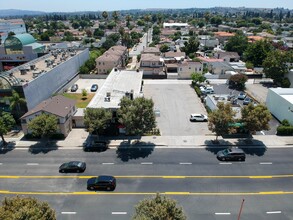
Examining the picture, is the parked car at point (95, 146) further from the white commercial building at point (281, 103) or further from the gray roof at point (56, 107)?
the white commercial building at point (281, 103)

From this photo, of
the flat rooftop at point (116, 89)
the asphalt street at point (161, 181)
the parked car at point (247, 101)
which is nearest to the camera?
the asphalt street at point (161, 181)

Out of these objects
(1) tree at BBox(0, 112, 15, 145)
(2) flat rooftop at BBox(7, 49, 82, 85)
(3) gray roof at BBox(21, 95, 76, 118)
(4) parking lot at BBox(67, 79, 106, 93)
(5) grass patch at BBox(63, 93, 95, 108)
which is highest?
(2) flat rooftop at BBox(7, 49, 82, 85)

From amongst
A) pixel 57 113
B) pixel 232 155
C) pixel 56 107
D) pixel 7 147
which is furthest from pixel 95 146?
pixel 232 155

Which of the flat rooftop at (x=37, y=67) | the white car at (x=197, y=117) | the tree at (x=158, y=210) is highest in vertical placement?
the flat rooftop at (x=37, y=67)

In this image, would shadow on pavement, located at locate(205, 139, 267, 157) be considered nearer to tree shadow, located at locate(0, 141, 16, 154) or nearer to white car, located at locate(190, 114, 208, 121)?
white car, located at locate(190, 114, 208, 121)

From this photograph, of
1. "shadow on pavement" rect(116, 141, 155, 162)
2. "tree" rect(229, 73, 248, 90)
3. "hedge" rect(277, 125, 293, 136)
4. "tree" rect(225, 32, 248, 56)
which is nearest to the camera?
"shadow on pavement" rect(116, 141, 155, 162)

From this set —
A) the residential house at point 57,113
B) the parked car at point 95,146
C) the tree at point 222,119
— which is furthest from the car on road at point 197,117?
the residential house at point 57,113

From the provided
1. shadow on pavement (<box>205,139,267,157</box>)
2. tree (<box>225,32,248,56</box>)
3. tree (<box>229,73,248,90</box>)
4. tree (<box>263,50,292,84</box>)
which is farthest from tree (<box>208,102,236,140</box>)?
tree (<box>225,32,248,56</box>)

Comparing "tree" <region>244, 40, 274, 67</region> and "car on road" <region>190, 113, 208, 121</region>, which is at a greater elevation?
"tree" <region>244, 40, 274, 67</region>
